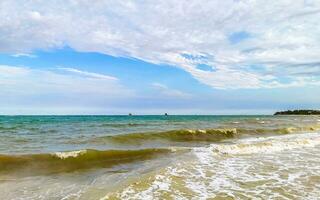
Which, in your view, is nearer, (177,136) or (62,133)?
(177,136)

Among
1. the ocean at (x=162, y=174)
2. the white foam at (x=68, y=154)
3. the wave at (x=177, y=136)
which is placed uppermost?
the wave at (x=177, y=136)

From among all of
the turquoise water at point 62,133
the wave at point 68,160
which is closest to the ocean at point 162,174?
the wave at point 68,160

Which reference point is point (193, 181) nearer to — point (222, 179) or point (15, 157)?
point (222, 179)

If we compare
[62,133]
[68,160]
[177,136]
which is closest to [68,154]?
[68,160]

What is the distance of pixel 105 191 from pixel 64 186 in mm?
1541

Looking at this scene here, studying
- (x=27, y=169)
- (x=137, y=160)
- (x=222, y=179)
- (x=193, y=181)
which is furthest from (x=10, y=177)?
(x=222, y=179)

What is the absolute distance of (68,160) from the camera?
1397cm

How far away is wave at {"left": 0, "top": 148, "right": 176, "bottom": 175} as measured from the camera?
12.4 meters

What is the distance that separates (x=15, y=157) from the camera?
13945 mm

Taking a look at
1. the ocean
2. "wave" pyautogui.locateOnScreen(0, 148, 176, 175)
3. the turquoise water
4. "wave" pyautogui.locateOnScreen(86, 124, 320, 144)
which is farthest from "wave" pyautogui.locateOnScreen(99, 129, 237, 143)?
the ocean

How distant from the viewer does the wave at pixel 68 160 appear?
12.4m

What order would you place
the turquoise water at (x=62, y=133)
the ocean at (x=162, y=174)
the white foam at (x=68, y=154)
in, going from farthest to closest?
the turquoise water at (x=62, y=133) → the white foam at (x=68, y=154) → the ocean at (x=162, y=174)

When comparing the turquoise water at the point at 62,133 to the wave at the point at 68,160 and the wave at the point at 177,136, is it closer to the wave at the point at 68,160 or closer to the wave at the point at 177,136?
the wave at the point at 177,136

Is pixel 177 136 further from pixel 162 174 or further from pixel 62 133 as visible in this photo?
pixel 162 174
